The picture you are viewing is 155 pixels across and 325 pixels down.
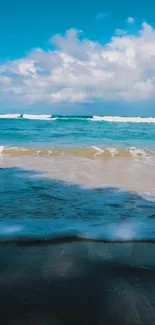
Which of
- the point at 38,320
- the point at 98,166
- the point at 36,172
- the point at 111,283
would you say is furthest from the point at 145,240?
the point at 98,166

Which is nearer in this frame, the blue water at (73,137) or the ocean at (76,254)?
the ocean at (76,254)

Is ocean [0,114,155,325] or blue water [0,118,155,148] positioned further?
blue water [0,118,155,148]

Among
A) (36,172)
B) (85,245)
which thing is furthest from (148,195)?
(36,172)

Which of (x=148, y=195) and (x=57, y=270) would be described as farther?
(x=148, y=195)

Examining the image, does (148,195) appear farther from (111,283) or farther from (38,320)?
(38,320)

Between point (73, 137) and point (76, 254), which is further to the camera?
point (73, 137)

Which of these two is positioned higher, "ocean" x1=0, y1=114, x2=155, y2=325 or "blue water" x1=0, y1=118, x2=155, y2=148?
"ocean" x1=0, y1=114, x2=155, y2=325

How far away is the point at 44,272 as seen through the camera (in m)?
2.58

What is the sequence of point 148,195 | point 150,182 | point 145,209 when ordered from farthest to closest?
point 150,182 < point 148,195 < point 145,209

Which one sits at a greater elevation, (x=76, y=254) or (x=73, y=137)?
(x=76, y=254)

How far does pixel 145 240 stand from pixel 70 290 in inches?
54.6

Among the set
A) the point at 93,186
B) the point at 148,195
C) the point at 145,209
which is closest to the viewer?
the point at 145,209

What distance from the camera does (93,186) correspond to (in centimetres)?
648

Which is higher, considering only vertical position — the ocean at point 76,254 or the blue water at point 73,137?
the ocean at point 76,254
